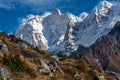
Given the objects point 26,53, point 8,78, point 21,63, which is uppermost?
point 26,53

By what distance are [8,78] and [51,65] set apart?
2101cm

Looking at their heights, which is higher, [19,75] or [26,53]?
[26,53]

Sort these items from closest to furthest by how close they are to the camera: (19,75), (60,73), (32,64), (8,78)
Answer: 1. (8,78)
2. (19,75)
3. (32,64)
4. (60,73)

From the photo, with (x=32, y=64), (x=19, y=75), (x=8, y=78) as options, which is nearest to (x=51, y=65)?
(x=32, y=64)

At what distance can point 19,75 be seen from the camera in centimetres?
5312

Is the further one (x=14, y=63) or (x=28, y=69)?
(x=28, y=69)

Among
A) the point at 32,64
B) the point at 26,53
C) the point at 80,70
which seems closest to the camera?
the point at 32,64

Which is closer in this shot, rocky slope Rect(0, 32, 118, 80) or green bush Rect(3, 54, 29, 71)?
rocky slope Rect(0, 32, 118, 80)

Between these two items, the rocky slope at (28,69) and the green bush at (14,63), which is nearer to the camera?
the rocky slope at (28,69)

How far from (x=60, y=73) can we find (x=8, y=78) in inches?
820

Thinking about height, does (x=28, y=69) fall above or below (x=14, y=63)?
below

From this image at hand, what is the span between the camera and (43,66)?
64.8 m

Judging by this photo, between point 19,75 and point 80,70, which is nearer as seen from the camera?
point 19,75

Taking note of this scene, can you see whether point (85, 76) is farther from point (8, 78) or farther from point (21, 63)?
point (8, 78)
